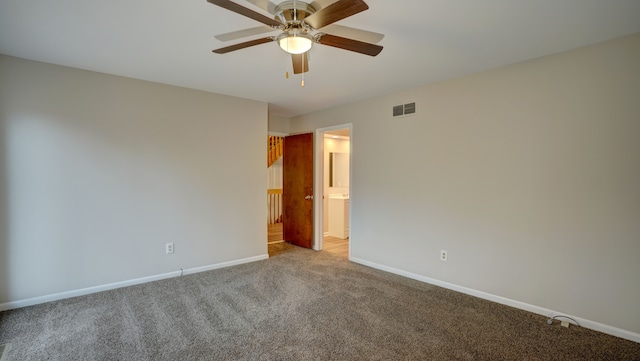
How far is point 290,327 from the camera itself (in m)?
2.65

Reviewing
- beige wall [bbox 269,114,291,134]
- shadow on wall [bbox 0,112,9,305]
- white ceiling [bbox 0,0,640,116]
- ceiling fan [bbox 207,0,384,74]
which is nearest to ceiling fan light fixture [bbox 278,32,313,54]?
ceiling fan [bbox 207,0,384,74]

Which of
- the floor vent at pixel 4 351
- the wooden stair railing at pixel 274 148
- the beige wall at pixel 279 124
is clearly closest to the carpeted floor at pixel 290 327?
the floor vent at pixel 4 351

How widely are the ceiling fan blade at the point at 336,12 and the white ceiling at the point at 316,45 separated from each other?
358 millimetres

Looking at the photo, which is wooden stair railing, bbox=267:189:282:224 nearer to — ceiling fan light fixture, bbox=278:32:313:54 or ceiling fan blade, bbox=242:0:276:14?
ceiling fan light fixture, bbox=278:32:313:54

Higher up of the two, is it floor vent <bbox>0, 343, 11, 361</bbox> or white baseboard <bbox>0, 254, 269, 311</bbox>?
white baseboard <bbox>0, 254, 269, 311</bbox>

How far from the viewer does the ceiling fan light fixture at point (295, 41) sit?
1962 millimetres

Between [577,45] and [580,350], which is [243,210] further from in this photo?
[577,45]

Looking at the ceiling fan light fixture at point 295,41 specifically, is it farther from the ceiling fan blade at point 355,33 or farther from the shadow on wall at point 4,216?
the shadow on wall at point 4,216

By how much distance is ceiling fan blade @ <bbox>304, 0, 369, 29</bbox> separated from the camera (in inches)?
61.4

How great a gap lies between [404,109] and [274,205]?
526cm

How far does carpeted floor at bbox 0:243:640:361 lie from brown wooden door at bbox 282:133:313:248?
187cm

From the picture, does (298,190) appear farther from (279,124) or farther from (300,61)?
(300,61)

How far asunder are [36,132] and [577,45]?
208 inches

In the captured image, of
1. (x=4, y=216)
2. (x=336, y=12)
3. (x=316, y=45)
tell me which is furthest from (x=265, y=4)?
(x=4, y=216)
